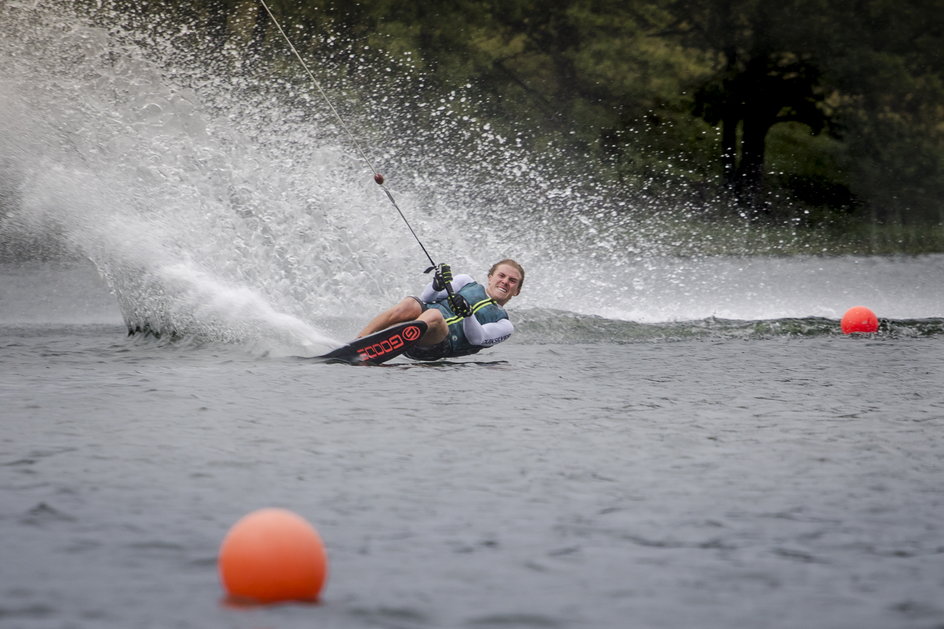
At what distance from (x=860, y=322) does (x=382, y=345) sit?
5.42 metres

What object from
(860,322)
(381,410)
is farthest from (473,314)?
(860,322)

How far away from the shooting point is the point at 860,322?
1271 cm

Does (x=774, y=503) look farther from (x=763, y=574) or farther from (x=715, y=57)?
(x=715, y=57)

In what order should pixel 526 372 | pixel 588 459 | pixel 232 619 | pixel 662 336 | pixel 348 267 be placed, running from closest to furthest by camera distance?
pixel 232 619 < pixel 588 459 < pixel 526 372 < pixel 662 336 < pixel 348 267

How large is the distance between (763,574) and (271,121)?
12.6 metres

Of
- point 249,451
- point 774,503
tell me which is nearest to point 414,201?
point 249,451

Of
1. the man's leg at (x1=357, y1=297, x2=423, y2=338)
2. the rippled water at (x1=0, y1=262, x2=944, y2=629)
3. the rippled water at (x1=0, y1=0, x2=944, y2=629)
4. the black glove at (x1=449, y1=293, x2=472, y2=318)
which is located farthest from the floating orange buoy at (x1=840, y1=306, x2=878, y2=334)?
the man's leg at (x1=357, y1=297, x2=423, y2=338)

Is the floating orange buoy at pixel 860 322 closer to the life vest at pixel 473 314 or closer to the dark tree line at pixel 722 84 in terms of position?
the life vest at pixel 473 314

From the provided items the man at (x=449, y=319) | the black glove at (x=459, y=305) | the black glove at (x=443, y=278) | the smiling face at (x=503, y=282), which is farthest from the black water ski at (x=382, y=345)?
the smiling face at (x=503, y=282)

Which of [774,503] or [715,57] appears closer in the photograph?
[774,503]

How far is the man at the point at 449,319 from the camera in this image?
9.82m

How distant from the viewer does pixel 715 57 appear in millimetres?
36531

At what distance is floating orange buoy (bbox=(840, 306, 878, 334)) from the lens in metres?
12.7

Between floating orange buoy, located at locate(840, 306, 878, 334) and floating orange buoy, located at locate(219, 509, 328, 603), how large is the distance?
32.2 ft
